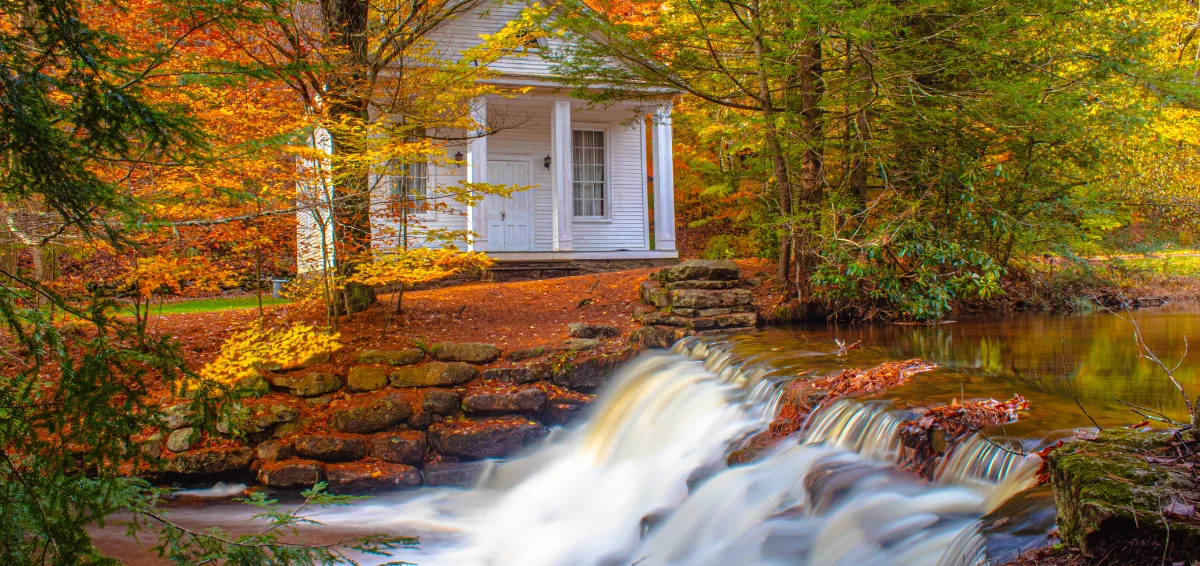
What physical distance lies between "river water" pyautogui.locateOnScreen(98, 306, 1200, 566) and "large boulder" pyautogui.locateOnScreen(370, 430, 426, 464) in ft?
1.66

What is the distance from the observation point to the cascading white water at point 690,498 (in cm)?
416

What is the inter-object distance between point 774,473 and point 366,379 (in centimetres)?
487

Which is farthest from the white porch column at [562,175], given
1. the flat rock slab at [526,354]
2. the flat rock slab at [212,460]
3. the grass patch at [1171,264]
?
the grass patch at [1171,264]

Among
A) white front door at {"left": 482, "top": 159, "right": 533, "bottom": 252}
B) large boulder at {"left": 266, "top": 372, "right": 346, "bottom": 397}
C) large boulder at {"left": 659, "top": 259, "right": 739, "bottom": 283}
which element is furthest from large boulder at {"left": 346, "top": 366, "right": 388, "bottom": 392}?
white front door at {"left": 482, "top": 159, "right": 533, "bottom": 252}

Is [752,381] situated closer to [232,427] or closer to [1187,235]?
[232,427]

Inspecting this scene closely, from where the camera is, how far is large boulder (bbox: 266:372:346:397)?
27.4 ft

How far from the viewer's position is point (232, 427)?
3188 millimetres

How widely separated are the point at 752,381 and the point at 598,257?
918cm

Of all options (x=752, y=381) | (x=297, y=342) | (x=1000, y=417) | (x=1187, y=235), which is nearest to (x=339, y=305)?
(x=297, y=342)

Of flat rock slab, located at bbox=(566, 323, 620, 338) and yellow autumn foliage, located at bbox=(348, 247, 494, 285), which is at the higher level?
yellow autumn foliage, located at bbox=(348, 247, 494, 285)

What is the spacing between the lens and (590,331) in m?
9.77

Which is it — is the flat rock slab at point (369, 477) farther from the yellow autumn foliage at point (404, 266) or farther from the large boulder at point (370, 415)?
the yellow autumn foliage at point (404, 266)

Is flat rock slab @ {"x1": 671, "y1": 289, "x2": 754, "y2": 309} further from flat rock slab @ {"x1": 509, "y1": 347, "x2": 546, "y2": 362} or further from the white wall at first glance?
→ the white wall

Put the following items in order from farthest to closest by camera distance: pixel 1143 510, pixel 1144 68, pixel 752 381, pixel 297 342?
pixel 1144 68 < pixel 297 342 < pixel 752 381 < pixel 1143 510
